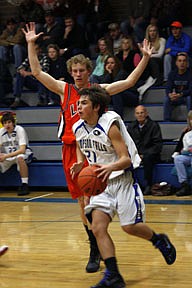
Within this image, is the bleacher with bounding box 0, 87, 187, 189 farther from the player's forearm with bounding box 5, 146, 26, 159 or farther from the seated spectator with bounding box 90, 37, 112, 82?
the seated spectator with bounding box 90, 37, 112, 82

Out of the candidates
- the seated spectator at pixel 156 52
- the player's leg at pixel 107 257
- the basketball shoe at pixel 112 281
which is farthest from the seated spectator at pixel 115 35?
the basketball shoe at pixel 112 281

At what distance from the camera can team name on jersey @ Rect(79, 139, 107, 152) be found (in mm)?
4812

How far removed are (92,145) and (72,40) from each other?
8533 mm

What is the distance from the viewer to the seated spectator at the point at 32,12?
46.2 feet

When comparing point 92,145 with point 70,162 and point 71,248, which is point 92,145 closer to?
point 70,162

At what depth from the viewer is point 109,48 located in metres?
12.3

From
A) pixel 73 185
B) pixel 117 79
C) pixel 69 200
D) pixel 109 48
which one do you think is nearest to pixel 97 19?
pixel 109 48

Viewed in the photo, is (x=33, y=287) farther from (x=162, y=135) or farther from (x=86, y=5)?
(x=86, y=5)

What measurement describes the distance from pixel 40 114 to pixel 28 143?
976mm

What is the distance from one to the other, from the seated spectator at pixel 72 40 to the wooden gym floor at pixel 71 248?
14.4ft

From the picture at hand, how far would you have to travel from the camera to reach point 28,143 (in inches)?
453

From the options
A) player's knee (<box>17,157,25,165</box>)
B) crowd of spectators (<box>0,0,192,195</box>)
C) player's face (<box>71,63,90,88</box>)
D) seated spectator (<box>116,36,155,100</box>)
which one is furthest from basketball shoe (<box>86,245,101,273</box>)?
seated spectator (<box>116,36,155,100</box>)

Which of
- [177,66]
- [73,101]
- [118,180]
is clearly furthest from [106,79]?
[118,180]

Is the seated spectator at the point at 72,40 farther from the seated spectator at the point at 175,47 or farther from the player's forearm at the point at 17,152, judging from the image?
the player's forearm at the point at 17,152
